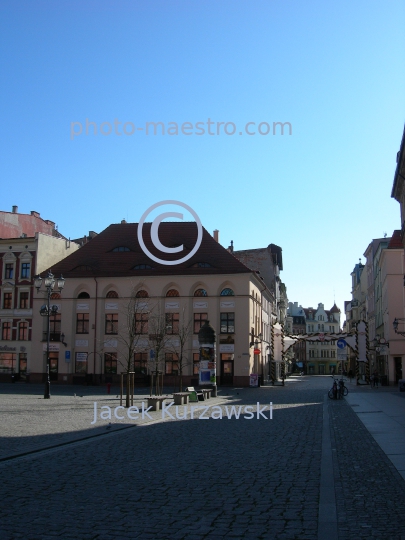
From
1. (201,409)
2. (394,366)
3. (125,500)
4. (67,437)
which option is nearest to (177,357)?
(394,366)

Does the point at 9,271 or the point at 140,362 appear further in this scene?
the point at 9,271

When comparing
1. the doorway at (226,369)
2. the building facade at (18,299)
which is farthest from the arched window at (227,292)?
the building facade at (18,299)

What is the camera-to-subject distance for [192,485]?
9.74 meters

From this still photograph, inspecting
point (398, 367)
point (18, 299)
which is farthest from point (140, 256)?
point (398, 367)

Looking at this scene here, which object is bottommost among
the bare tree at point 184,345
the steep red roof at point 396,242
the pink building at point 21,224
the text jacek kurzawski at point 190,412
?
the text jacek kurzawski at point 190,412

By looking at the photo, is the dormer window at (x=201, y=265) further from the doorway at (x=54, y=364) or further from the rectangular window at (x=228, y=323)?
the doorway at (x=54, y=364)

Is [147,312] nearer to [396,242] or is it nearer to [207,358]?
[207,358]

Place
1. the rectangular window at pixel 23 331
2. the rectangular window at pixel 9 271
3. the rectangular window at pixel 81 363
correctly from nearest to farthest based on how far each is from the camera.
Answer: the rectangular window at pixel 81 363
the rectangular window at pixel 23 331
the rectangular window at pixel 9 271

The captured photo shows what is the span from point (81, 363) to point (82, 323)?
3.63 meters

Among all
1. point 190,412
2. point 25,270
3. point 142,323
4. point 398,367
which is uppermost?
point 25,270

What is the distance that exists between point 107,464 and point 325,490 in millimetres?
4509

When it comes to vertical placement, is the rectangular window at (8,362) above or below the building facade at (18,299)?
below

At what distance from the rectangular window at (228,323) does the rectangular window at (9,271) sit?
20.9m

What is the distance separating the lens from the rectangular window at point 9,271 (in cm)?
5772
